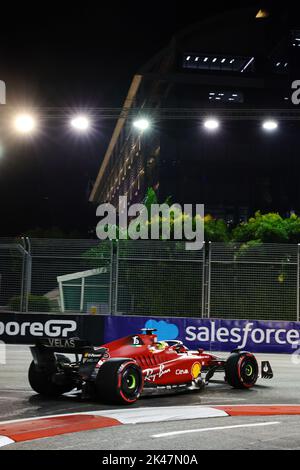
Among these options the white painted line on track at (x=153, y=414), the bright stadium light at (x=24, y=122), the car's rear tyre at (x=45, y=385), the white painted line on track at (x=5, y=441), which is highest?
the bright stadium light at (x=24, y=122)

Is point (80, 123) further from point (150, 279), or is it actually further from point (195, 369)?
point (195, 369)

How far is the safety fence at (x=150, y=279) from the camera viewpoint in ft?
69.2

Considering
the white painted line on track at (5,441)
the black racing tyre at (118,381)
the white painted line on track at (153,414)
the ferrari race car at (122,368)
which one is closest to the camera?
the white painted line on track at (5,441)

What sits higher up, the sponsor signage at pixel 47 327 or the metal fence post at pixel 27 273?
the metal fence post at pixel 27 273

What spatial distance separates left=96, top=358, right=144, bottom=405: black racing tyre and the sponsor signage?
11562mm

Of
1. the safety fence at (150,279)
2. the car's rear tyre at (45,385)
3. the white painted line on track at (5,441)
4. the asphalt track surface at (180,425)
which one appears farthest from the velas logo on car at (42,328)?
the white painted line on track at (5,441)

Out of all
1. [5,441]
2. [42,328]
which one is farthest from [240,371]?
[42,328]

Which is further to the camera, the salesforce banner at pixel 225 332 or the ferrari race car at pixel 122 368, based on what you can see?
the salesforce banner at pixel 225 332

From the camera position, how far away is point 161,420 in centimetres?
790

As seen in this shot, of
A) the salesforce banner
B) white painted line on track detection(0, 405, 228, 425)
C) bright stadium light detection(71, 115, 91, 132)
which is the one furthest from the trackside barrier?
white painted line on track detection(0, 405, 228, 425)

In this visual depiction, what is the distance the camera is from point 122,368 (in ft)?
28.9

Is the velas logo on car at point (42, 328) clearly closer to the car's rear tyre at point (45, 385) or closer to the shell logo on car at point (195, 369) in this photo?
the shell logo on car at point (195, 369)

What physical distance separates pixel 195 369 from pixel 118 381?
2.11 meters
